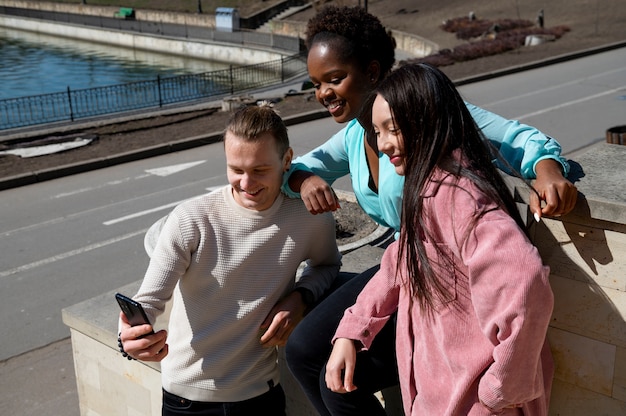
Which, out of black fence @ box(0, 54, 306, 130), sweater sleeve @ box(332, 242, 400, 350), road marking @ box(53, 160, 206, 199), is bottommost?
black fence @ box(0, 54, 306, 130)

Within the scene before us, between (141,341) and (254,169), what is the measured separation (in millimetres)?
808

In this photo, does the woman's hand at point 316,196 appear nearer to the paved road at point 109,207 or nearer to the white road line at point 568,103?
the paved road at point 109,207

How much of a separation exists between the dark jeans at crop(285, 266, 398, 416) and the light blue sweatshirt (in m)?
0.49

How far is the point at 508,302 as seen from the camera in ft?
6.84

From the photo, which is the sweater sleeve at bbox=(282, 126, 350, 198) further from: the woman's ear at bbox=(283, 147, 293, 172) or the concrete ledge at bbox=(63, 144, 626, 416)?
the concrete ledge at bbox=(63, 144, 626, 416)

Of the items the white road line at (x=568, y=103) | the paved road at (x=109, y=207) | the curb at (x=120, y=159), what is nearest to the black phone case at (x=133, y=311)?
the paved road at (x=109, y=207)

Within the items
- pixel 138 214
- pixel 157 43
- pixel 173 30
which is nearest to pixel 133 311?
pixel 138 214

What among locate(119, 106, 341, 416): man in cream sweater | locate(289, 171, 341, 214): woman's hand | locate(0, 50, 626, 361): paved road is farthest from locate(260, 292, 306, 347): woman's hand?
locate(0, 50, 626, 361): paved road

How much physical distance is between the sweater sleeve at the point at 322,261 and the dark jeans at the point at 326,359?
0.25m

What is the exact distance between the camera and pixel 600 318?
256cm

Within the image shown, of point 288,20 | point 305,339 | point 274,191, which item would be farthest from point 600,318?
point 288,20

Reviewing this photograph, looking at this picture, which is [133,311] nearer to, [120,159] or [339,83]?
[339,83]

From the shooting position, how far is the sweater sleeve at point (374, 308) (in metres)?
2.58

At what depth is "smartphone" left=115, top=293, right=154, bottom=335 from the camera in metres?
2.81
